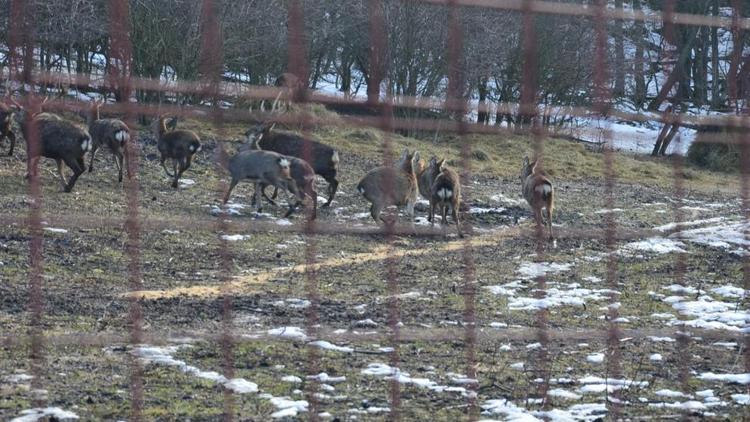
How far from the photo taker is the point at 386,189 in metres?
12.3

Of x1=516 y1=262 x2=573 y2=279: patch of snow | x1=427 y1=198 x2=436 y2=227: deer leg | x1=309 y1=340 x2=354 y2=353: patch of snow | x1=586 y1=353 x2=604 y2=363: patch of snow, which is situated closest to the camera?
x1=309 y1=340 x2=354 y2=353: patch of snow

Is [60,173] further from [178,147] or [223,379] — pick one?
[223,379]

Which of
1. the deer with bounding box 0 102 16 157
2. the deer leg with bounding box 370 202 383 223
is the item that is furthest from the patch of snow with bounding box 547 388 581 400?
the deer with bounding box 0 102 16 157

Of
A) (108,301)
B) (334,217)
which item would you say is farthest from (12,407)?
(334,217)

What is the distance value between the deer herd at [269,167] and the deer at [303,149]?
11mm

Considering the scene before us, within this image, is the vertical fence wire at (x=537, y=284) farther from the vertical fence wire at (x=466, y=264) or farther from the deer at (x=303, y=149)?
the deer at (x=303, y=149)

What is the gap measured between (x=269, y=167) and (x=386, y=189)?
1287mm

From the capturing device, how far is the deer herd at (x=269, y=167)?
1232cm

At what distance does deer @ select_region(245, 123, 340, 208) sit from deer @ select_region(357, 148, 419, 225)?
989 millimetres

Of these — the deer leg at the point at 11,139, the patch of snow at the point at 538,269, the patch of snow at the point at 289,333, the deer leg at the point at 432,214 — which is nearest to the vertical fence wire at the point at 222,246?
the patch of snow at the point at 289,333

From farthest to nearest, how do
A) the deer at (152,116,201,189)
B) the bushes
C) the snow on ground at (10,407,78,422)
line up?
1. the bushes
2. the deer at (152,116,201,189)
3. the snow on ground at (10,407,78,422)

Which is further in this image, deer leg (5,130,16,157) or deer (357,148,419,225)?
deer leg (5,130,16,157)

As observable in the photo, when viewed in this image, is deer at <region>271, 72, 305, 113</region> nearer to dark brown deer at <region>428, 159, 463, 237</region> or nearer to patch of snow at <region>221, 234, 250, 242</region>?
patch of snow at <region>221, 234, 250, 242</region>

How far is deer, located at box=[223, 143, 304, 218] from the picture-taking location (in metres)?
12.6
